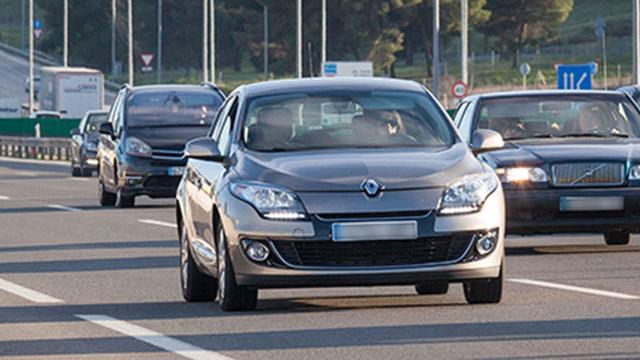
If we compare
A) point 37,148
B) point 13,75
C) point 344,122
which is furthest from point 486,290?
point 13,75

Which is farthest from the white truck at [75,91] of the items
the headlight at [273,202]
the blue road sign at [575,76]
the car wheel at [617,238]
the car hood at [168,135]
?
the headlight at [273,202]

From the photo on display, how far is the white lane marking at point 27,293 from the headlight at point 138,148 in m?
13.2

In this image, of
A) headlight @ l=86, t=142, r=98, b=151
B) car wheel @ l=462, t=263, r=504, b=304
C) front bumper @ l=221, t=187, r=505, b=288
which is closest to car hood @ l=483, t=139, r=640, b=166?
car wheel @ l=462, t=263, r=504, b=304

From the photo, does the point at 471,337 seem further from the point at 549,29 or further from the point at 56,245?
the point at 549,29

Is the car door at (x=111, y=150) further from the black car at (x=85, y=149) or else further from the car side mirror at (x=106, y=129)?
the black car at (x=85, y=149)

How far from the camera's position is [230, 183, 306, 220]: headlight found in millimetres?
12719

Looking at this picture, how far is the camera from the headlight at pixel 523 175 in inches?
724

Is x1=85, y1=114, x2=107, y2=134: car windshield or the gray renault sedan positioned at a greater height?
the gray renault sedan

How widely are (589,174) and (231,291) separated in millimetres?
5949

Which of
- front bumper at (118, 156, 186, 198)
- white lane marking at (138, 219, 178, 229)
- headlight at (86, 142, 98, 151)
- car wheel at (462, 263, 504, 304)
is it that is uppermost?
car wheel at (462, 263, 504, 304)

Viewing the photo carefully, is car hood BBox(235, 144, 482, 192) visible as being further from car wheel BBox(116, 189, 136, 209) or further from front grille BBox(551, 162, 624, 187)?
car wheel BBox(116, 189, 136, 209)

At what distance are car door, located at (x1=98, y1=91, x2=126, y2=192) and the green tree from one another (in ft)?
341

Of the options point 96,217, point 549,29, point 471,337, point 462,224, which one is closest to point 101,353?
point 471,337

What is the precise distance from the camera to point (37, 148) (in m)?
71.1
